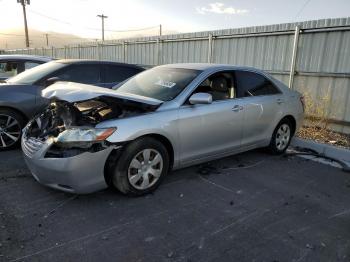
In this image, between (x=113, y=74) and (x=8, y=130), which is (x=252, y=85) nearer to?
(x=113, y=74)

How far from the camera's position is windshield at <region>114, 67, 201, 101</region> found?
4.52 metres

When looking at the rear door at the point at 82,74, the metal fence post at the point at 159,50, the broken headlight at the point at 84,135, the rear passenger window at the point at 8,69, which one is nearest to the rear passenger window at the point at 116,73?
the rear door at the point at 82,74

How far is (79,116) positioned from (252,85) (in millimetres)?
2855

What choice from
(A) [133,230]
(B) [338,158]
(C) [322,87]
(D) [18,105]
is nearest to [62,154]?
(A) [133,230]

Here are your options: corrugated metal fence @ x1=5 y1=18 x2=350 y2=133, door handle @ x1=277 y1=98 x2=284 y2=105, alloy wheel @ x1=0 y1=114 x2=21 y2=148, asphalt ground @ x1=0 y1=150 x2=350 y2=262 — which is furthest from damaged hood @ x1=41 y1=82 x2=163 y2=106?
corrugated metal fence @ x1=5 y1=18 x2=350 y2=133

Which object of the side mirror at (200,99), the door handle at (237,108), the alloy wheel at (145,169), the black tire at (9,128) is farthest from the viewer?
the black tire at (9,128)

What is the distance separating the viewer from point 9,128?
5660mm

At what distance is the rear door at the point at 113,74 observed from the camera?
6848 millimetres

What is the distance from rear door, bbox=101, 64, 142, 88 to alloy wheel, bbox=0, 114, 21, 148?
187 cm

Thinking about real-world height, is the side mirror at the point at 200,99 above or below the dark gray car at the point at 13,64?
below

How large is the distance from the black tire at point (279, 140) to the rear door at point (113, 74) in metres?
3.33

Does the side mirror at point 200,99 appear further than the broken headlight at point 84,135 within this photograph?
Yes

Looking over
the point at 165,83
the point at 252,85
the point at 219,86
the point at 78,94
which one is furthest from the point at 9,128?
the point at 252,85

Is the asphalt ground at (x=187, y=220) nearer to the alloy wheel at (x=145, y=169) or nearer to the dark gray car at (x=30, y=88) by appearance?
the alloy wheel at (x=145, y=169)
